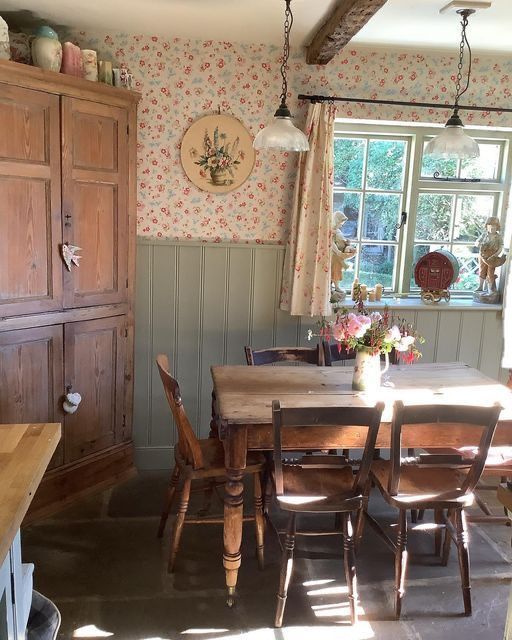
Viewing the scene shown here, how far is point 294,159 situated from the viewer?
3.53 m

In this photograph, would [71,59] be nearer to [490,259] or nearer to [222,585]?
[222,585]

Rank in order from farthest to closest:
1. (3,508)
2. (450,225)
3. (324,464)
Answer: (450,225), (324,464), (3,508)

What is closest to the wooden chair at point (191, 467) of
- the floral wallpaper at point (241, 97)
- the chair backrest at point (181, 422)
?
the chair backrest at point (181, 422)

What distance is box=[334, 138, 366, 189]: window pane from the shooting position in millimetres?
3768

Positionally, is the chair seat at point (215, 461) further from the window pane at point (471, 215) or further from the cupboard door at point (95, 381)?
the window pane at point (471, 215)

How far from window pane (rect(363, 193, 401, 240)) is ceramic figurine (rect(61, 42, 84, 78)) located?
186cm

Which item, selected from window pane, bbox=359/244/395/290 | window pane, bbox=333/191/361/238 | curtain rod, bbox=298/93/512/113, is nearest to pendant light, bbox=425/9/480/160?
curtain rod, bbox=298/93/512/113

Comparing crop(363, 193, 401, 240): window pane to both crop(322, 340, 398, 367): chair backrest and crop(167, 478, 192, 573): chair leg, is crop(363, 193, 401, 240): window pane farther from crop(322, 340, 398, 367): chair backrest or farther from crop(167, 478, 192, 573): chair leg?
crop(167, 478, 192, 573): chair leg

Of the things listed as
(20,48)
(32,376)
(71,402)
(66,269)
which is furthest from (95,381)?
(20,48)

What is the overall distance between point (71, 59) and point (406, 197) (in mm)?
2121

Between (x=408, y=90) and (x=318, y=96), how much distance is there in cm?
55

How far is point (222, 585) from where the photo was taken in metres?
2.55

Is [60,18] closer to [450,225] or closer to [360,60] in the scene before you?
[360,60]

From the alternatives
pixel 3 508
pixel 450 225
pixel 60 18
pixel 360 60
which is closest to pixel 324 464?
pixel 3 508
